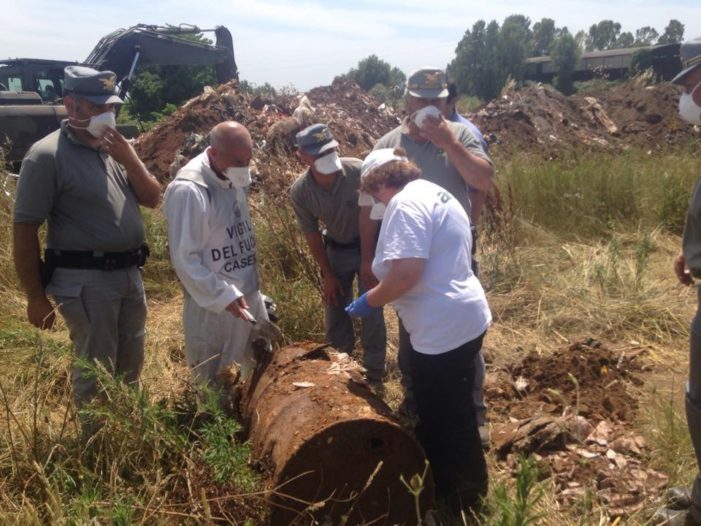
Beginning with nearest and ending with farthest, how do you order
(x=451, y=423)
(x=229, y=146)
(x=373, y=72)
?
(x=451, y=423)
(x=229, y=146)
(x=373, y=72)

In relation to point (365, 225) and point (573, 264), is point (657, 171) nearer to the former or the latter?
point (573, 264)

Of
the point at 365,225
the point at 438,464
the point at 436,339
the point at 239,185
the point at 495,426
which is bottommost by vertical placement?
the point at 495,426

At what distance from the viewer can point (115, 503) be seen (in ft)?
7.82

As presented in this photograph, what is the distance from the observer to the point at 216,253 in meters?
3.30

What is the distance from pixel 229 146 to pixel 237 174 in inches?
5.9

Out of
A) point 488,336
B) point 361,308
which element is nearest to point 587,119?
point 488,336

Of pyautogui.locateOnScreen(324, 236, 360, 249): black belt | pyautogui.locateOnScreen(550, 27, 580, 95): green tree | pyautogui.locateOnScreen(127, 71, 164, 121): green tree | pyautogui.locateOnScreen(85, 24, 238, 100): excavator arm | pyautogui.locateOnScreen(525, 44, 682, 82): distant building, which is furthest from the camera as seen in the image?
pyautogui.locateOnScreen(550, 27, 580, 95): green tree

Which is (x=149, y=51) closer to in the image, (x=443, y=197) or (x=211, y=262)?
(x=211, y=262)

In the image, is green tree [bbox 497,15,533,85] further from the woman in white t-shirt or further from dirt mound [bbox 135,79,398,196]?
the woman in white t-shirt

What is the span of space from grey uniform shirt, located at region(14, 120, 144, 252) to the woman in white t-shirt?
1190mm

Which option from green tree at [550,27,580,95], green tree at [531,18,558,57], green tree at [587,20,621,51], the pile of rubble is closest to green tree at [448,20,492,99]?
green tree at [550,27,580,95]

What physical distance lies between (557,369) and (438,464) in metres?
1.64

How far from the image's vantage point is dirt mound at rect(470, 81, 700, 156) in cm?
1527

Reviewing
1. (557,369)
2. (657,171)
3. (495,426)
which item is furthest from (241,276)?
(657,171)
